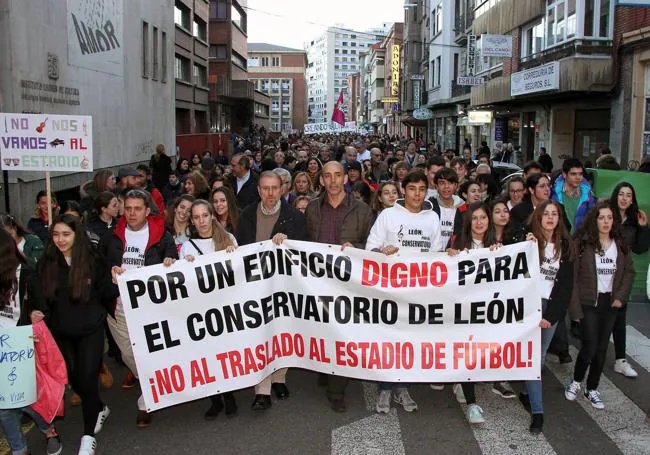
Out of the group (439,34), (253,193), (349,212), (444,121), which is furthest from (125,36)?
(444,121)

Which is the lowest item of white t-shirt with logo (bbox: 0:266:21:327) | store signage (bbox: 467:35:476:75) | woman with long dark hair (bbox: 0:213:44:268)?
white t-shirt with logo (bbox: 0:266:21:327)

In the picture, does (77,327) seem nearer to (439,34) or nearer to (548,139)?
(548,139)

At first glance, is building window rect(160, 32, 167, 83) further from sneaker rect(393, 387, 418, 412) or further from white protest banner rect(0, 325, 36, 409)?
white protest banner rect(0, 325, 36, 409)

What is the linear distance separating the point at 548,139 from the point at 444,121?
78.9 ft

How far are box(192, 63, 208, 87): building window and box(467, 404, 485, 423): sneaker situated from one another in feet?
116

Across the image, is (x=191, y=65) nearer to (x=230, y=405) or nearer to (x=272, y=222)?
(x=272, y=222)

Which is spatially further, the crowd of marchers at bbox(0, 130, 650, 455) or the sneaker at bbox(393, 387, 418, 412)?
the sneaker at bbox(393, 387, 418, 412)

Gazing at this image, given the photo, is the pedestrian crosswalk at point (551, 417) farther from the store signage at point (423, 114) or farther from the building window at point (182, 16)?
the store signage at point (423, 114)

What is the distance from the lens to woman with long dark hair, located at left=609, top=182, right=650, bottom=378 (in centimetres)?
642

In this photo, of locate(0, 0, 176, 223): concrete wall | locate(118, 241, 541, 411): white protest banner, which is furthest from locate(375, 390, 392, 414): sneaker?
locate(0, 0, 176, 223): concrete wall

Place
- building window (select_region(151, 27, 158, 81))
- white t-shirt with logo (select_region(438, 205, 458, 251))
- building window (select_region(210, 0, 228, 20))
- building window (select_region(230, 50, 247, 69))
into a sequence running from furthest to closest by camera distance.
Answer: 1. building window (select_region(230, 50, 247, 69))
2. building window (select_region(210, 0, 228, 20))
3. building window (select_region(151, 27, 158, 81))
4. white t-shirt with logo (select_region(438, 205, 458, 251))

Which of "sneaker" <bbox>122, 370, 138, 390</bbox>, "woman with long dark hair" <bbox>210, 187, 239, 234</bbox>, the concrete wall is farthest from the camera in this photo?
the concrete wall

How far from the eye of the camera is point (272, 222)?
19.3ft

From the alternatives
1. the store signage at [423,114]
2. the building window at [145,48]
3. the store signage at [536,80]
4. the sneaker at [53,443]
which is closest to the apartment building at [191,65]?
the building window at [145,48]
